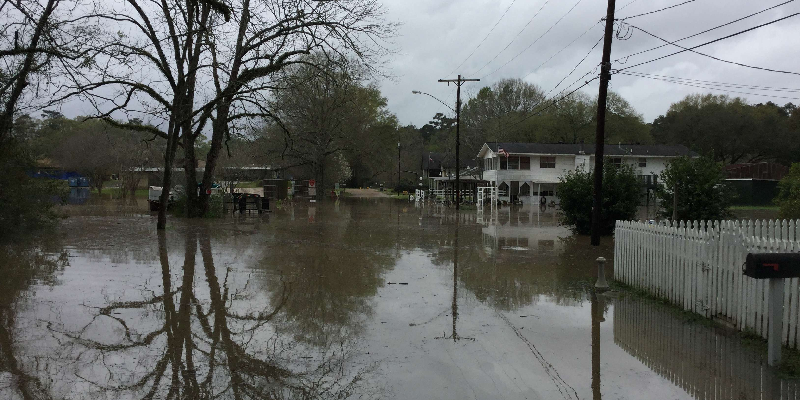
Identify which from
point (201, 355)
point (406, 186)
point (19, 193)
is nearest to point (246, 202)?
point (19, 193)

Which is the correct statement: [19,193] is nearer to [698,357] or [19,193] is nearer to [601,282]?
[601,282]

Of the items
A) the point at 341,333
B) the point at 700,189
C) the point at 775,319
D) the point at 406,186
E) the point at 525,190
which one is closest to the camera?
the point at 775,319

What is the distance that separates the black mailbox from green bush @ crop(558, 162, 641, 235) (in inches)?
570

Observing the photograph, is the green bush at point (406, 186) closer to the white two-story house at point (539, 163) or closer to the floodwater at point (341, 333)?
the white two-story house at point (539, 163)

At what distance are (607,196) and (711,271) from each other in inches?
499

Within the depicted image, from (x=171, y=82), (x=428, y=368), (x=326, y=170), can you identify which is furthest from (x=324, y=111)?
(x=428, y=368)

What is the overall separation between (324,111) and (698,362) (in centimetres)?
4692

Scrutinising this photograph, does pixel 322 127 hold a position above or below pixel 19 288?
above

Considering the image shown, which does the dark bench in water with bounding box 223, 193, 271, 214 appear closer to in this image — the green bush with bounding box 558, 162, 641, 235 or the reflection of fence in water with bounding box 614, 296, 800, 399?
the green bush with bounding box 558, 162, 641, 235

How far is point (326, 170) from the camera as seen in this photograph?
5872 centimetres

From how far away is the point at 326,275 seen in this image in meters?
12.3

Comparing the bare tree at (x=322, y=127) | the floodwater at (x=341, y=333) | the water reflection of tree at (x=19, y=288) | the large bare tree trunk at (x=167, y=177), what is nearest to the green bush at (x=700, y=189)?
the floodwater at (x=341, y=333)

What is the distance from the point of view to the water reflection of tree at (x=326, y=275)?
8227 mm

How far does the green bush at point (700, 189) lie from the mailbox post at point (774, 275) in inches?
481
